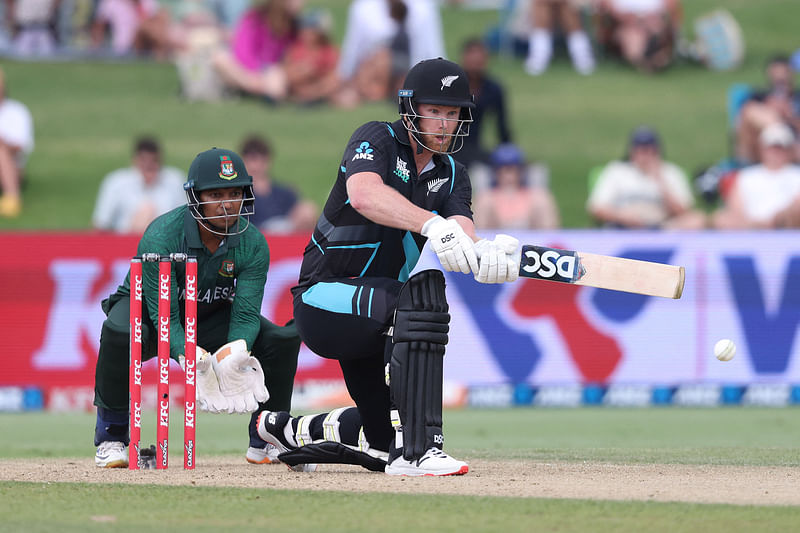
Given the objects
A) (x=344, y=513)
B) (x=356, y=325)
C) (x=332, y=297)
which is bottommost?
(x=344, y=513)

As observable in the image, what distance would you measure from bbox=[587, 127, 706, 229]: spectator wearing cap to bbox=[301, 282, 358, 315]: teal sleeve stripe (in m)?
7.07

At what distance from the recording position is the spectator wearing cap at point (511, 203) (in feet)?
40.5

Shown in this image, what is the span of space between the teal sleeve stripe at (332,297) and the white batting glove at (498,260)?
0.65 meters

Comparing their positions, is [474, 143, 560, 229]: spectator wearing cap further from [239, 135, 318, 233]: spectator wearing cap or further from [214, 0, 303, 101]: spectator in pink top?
[214, 0, 303, 101]: spectator in pink top

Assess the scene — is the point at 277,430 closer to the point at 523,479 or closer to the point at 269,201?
the point at 523,479

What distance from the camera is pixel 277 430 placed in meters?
6.39

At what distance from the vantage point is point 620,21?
18.2 m

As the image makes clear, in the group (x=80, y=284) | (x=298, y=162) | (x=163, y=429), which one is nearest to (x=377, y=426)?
(x=163, y=429)

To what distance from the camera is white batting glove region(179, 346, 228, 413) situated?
5.97 metres

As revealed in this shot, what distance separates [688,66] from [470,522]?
15.8 meters

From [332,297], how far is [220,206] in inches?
31.0

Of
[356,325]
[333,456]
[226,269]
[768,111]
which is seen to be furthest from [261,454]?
[768,111]

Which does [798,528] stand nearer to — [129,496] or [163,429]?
[129,496]

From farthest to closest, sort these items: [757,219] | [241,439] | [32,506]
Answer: [757,219], [241,439], [32,506]
